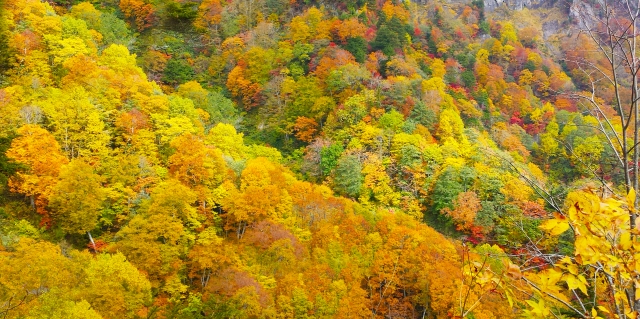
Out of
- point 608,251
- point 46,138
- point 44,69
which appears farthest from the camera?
point 44,69

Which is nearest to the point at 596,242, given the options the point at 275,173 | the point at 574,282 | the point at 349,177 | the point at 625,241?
the point at 625,241

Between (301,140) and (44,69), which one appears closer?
(44,69)

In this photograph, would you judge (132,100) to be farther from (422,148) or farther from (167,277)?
(422,148)

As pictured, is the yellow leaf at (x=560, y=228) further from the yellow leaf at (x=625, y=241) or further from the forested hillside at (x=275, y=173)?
the yellow leaf at (x=625, y=241)

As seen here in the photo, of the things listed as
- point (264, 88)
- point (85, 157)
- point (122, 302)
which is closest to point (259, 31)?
point (264, 88)

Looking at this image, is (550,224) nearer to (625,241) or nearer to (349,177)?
(625,241)

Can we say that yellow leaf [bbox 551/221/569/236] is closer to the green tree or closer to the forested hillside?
the forested hillside

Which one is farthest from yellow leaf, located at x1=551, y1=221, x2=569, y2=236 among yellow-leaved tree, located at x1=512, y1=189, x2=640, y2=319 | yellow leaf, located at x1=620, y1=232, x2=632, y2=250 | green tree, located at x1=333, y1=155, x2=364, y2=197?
green tree, located at x1=333, y1=155, x2=364, y2=197

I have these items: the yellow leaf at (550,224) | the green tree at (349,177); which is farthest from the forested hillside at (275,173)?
the green tree at (349,177)

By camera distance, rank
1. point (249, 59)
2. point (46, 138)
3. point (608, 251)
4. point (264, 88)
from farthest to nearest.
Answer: point (249, 59), point (264, 88), point (46, 138), point (608, 251)

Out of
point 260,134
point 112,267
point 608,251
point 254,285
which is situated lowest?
point 260,134
